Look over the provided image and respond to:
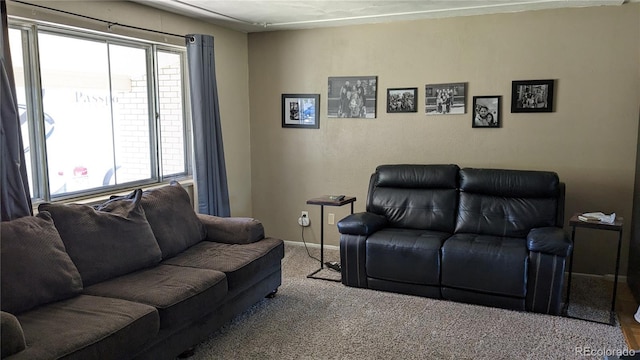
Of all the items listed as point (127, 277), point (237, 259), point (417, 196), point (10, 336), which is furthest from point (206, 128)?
point (10, 336)

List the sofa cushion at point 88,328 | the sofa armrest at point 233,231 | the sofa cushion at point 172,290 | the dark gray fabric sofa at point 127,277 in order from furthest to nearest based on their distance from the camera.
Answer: the sofa armrest at point 233,231 → the sofa cushion at point 172,290 → the dark gray fabric sofa at point 127,277 → the sofa cushion at point 88,328

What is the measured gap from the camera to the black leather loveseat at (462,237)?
11.4 ft

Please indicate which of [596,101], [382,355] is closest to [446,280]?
[382,355]

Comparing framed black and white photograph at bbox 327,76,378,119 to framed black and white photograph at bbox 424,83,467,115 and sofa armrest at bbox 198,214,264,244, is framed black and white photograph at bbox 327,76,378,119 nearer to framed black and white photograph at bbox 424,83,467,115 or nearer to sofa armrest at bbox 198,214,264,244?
framed black and white photograph at bbox 424,83,467,115

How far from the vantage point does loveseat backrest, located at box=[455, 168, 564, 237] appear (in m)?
3.90

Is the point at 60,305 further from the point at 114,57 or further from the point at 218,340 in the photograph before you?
the point at 114,57

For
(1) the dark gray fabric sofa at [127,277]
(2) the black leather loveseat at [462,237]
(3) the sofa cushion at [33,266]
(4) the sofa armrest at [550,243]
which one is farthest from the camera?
(2) the black leather loveseat at [462,237]

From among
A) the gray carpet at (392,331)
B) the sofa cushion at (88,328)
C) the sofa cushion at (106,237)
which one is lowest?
the gray carpet at (392,331)

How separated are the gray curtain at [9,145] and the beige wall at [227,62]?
0.76m

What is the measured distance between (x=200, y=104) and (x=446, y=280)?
2.56 metres

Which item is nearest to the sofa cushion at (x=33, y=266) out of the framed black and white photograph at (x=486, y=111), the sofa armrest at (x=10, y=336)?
the sofa armrest at (x=10, y=336)

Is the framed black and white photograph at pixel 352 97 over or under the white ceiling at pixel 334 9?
under

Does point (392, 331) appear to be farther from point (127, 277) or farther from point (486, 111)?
point (486, 111)

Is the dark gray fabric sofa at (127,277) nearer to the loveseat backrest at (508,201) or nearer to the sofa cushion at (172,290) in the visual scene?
the sofa cushion at (172,290)
